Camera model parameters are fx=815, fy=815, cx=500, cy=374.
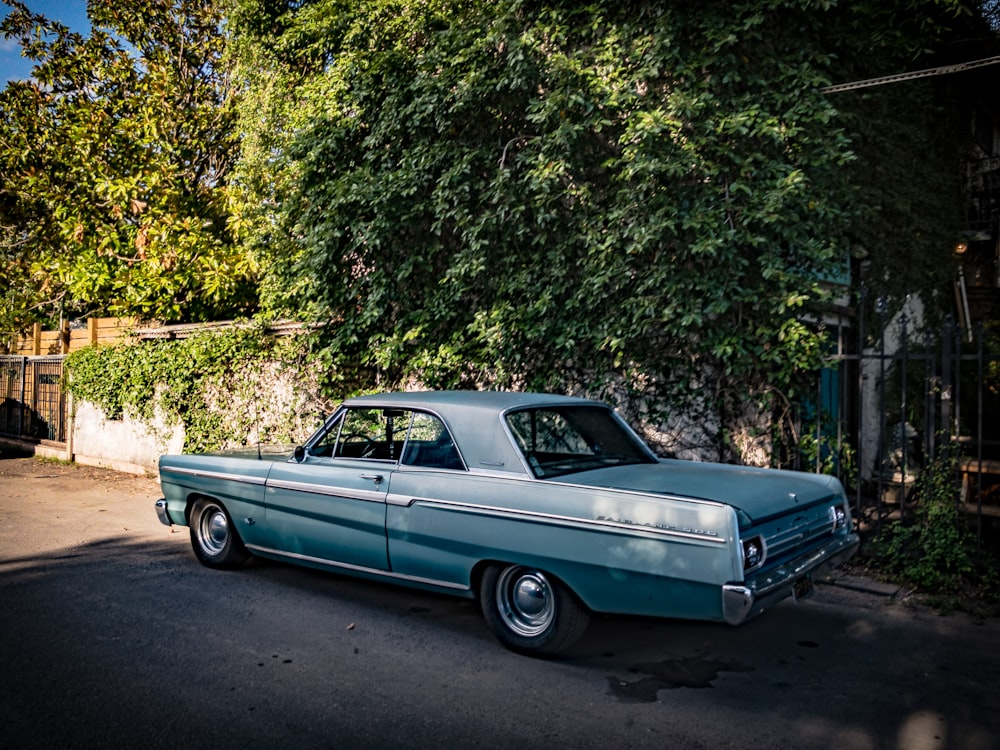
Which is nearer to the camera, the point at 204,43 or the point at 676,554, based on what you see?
the point at 676,554

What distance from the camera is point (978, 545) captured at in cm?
612

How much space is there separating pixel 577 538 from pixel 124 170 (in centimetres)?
1291

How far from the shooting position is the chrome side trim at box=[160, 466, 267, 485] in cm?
623

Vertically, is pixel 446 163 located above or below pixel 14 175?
below

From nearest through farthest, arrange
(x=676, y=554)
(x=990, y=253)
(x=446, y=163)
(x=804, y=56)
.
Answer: (x=676, y=554) < (x=804, y=56) < (x=446, y=163) < (x=990, y=253)

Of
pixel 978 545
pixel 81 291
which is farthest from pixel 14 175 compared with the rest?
pixel 978 545

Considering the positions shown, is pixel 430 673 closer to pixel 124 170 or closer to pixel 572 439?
pixel 572 439

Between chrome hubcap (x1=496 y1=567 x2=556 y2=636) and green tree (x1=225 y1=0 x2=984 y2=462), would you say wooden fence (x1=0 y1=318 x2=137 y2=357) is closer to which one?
green tree (x1=225 y1=0 x2=984 y2=462)

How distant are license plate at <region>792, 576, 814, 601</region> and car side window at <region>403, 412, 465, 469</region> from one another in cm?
206

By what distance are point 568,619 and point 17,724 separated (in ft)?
8.89

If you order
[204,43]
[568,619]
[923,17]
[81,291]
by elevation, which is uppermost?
[204,43]

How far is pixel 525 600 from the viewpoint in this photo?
4730 mm

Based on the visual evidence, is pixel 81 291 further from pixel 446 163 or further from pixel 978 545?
pixel 978 545

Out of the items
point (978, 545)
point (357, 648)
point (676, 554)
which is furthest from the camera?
point (978, 545)
